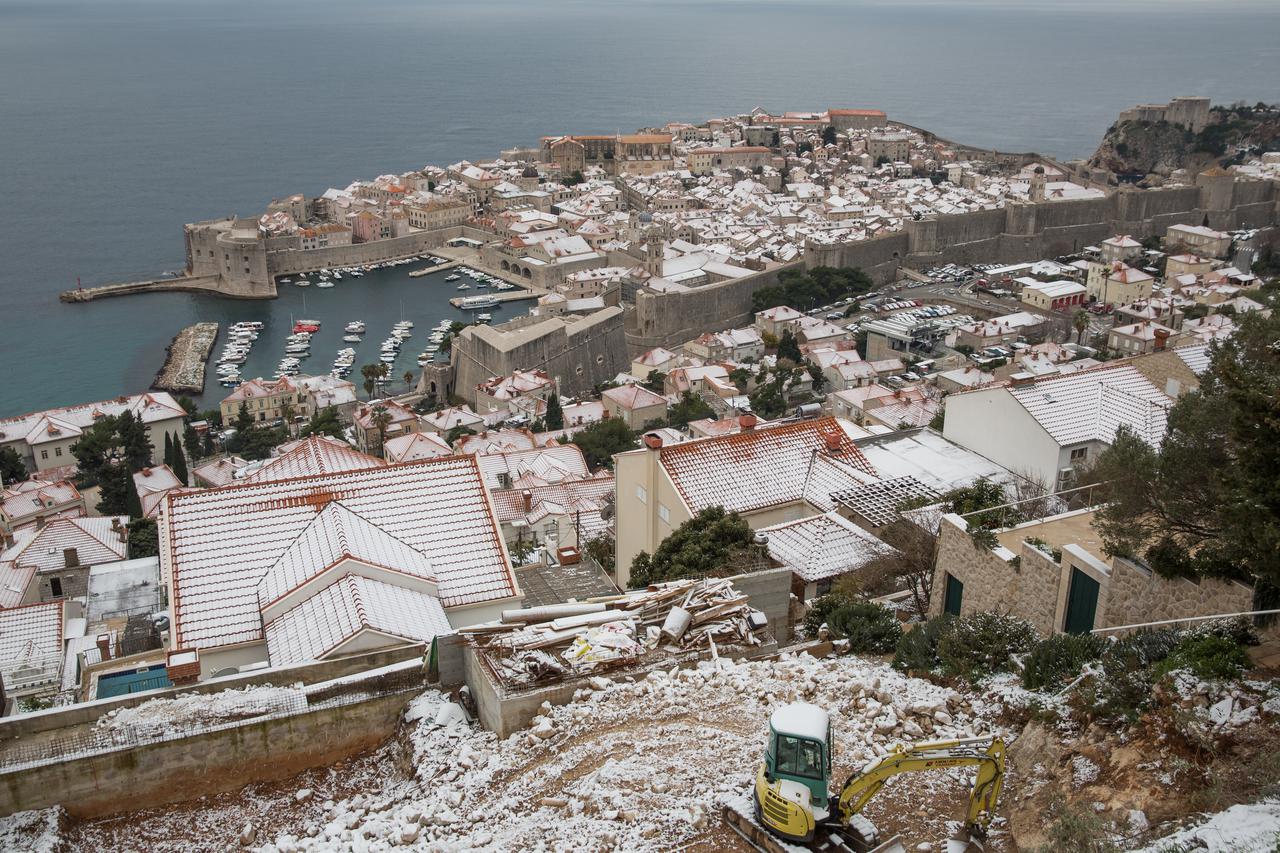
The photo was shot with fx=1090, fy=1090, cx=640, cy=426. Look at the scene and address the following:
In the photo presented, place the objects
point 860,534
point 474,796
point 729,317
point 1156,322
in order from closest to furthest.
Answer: point 474,796 → point 860,534 → point 1156,322 → point 729,317

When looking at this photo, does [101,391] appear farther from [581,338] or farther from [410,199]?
[410,199]

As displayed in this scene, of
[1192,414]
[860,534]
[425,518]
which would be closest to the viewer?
[1192,414]

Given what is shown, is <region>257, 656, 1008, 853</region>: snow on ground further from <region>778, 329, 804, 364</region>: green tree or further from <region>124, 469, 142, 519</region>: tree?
<region>778, 329, 804, 364</region>: green tree

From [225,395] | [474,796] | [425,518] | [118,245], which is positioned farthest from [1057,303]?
[118,245]

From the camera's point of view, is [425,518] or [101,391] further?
[101,391]

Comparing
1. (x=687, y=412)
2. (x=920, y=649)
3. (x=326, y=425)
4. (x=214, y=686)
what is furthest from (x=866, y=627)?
(x=326, y=425)

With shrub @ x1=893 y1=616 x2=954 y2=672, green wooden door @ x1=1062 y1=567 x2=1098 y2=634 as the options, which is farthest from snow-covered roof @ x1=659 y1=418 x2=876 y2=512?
green wooden door @ x1=1062 y1=567 x2=1098 y2=634

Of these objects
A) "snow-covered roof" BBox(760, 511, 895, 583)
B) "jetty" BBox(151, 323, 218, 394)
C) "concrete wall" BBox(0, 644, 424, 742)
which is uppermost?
"concrete wall" BBox(0, 644, 424, 742)
